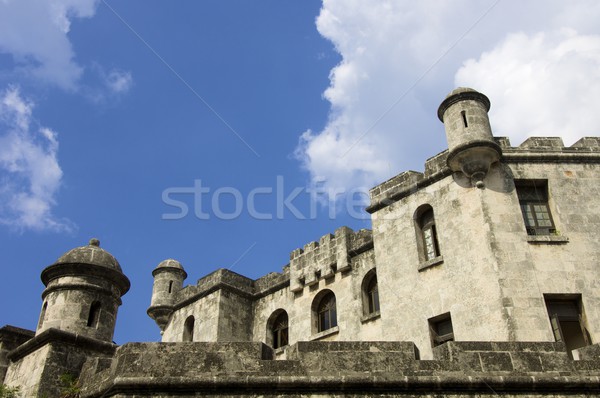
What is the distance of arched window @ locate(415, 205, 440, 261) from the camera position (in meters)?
16.6

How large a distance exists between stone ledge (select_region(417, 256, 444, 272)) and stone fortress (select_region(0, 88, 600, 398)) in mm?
37

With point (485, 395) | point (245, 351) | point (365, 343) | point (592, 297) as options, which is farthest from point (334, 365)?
point (592, 297)

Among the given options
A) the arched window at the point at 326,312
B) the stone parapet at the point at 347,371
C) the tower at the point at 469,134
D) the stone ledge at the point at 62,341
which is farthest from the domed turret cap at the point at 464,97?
the stone ledge at the point at 62,341

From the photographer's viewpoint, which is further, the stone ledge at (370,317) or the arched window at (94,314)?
the stone ledge at (370,317)

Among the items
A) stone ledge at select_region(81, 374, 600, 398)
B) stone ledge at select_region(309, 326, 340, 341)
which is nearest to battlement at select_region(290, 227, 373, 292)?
stone ledge at select_region(309, 326, 340, 341)

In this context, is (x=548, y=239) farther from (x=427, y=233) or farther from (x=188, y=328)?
(x=188, y=328)

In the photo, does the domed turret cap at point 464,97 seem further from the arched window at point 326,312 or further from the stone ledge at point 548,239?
the arched window at point 326,312

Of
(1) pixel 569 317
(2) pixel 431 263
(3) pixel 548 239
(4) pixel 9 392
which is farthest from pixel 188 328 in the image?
(1) pixel 569 317

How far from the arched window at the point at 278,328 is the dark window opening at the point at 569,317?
9.88 meters

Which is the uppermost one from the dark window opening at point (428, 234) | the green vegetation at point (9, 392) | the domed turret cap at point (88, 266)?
the dark window opening at point (428, 234)

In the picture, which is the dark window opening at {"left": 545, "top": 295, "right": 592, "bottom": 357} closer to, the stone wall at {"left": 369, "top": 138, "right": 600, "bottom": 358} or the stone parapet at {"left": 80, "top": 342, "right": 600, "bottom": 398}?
the stone wall at {"left": 369, "top": 138, "right": 600, "bottom": 358}

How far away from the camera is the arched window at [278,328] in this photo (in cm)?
2183

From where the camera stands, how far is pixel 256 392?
8094 mm

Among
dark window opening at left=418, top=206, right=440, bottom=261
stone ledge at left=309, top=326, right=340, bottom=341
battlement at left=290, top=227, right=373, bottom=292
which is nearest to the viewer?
dark window opening at left=418, top=206, right=440, bottom=261
